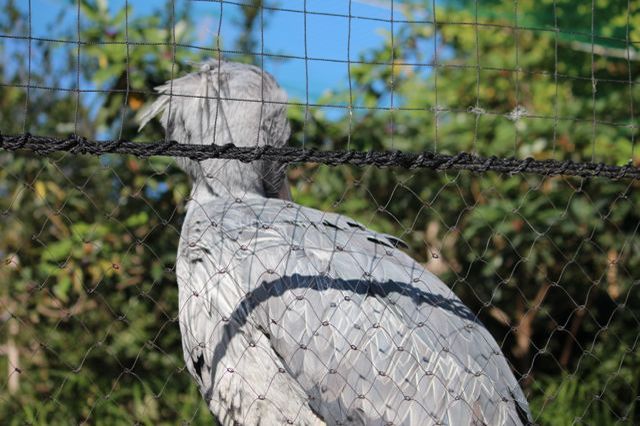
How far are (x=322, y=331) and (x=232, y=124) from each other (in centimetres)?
101

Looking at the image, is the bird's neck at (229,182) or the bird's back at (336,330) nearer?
the bird's back at (336,330)

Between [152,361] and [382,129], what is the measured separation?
5.73ft

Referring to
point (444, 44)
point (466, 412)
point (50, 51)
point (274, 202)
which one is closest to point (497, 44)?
point (444, 44)

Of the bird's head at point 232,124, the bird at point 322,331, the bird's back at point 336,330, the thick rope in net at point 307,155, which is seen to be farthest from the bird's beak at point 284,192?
the thick rope in net at point 307,155

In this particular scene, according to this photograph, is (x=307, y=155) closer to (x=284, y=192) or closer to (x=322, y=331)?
(x=322, y=331)

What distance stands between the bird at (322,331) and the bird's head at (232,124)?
39cm

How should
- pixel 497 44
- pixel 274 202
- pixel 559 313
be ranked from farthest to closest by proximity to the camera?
pixel 497 44, pixel 559 313, pixel 274 202

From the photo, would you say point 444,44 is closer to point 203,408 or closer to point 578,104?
point 578,104

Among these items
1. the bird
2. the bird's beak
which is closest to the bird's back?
the bird

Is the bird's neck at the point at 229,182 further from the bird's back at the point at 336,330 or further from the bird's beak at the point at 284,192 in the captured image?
the bird's back at the point at 336,330

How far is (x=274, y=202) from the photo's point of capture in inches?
127

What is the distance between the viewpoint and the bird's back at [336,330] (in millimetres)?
2768

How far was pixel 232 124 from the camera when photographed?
3.49 meters

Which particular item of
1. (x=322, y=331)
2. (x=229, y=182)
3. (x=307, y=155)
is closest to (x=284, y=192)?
(x=229, y=182)
